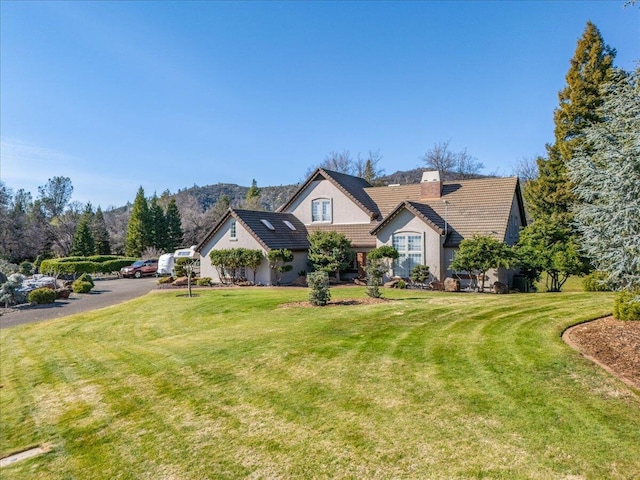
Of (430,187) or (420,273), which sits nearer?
(420,273)

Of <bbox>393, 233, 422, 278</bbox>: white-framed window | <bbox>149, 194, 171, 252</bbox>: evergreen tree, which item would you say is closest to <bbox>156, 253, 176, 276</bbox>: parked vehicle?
<bbox>393, 233, 422, 278</bbox>: white-framed window

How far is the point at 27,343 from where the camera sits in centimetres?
1439

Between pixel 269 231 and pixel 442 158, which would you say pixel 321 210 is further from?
pixel 442 158

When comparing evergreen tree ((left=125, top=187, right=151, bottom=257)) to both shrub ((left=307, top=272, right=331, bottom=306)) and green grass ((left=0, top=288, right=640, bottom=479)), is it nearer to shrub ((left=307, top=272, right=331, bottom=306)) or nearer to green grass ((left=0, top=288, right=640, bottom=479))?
green grass ((left=0, top=288, right=640, bottom=479))

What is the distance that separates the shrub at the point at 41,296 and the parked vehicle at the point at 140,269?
16824 mm

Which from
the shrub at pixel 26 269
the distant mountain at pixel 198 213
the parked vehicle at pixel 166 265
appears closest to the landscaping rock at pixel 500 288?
the distant mountain at pixel 198 213

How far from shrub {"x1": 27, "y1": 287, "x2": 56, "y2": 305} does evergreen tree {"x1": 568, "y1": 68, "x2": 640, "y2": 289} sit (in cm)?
2640

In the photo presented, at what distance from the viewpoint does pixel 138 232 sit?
61.4 meters

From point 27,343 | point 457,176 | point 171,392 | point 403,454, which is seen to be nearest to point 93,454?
point 171,392

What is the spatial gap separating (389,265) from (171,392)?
62.9 feet

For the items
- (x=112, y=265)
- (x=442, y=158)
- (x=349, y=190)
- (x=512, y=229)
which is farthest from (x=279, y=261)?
(x=442, y=158)

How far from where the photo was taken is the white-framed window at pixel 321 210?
31.4 meters

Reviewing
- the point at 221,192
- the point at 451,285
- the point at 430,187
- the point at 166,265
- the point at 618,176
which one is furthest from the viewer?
the point at 221,192

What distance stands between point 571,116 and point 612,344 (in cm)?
2523
